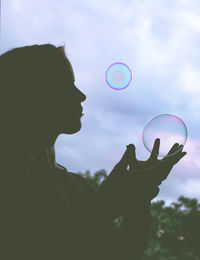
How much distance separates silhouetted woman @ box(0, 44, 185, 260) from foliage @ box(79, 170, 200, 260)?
3810 centimetres

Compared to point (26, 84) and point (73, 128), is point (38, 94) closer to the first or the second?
point (26, 84)

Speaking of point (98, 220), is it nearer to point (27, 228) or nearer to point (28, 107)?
point (27, 228)

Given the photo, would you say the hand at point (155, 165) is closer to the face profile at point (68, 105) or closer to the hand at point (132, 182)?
the hand at point (132, 182)

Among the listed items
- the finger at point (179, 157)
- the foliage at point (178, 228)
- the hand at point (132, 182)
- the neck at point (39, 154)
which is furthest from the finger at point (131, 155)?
the foliage at point (178, 228)

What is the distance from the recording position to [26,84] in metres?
2.41

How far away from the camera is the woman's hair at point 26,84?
7.23 ft

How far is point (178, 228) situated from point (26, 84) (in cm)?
4266

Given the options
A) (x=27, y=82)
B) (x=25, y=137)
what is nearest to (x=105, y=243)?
(x=25, y=137)

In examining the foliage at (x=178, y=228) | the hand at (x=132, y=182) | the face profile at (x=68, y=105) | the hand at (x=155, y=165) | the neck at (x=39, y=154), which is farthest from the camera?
the foliage at (x=178, y=228)

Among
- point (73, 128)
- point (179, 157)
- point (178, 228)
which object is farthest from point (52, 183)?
point (178, 228)

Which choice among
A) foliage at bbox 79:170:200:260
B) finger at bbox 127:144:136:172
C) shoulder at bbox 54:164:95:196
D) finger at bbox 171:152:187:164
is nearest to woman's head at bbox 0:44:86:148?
shoulder at bbox 54:164:95:196

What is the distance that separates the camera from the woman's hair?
2.20 meters

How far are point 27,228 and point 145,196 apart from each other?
915mm

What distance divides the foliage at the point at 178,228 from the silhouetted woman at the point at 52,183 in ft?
125
